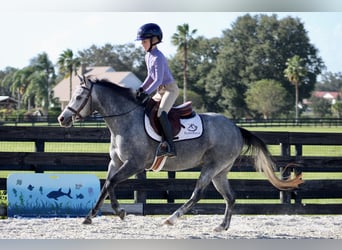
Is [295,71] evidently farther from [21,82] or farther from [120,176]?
[120,176]

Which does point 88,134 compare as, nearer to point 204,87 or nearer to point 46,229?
point 46,229

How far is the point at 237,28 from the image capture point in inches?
2435

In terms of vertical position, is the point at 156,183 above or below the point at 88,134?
below

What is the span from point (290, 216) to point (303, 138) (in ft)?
3.45

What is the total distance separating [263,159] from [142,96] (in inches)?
67.6

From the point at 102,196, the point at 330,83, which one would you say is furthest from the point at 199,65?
the point at 102,196

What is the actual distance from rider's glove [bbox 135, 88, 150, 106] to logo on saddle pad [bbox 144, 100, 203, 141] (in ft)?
0.23

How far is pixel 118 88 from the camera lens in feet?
23.4

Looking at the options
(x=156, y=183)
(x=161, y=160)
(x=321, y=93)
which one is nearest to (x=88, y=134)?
(x=156, y=183)

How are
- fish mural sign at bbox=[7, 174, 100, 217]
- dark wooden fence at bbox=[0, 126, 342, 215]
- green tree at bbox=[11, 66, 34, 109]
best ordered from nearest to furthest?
1. fish mural sign at bbox=[7, 174, 100, 217]
2. dark wooden fence at bbox=[0, 126, 342, 215]
3. green tree at bbox=[11, 66, 34, 109]

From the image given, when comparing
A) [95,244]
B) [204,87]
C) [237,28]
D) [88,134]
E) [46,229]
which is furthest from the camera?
[237,28]

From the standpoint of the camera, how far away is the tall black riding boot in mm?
6840

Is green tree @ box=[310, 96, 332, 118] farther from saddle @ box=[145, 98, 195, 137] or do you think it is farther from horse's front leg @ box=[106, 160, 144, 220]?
horse's front leg @ box=[106, 160, 144, 220]

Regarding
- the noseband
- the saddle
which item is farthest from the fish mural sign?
the saddle
